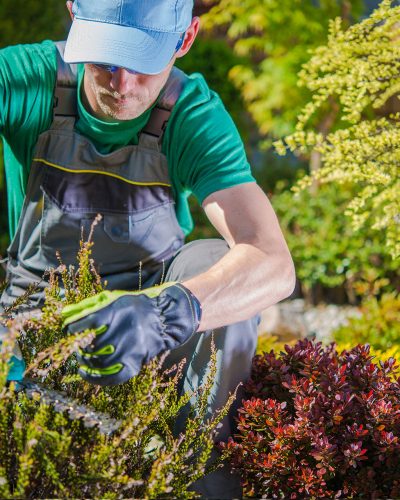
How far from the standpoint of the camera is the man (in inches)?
87.0

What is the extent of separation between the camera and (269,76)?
782 centimetres

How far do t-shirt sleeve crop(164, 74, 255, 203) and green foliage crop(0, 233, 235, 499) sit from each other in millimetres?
687

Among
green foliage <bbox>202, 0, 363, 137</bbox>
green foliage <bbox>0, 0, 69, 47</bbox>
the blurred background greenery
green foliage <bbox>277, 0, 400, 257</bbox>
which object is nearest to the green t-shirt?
green foliage <bbox>277, 0, 400, 257</bbox>

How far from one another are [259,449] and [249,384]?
269 mm

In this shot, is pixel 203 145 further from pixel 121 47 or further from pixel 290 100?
pixel 290 100

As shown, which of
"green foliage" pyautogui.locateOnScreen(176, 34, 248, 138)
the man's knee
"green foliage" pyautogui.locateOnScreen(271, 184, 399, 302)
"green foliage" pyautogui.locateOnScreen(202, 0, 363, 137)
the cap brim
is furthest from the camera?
"green foliage" pyautogui.locateOnScreen(176, 34, 248, 138)

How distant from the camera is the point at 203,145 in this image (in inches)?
101

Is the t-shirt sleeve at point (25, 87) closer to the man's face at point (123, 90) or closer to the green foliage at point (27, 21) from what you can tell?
the man's face at point (123, 90)

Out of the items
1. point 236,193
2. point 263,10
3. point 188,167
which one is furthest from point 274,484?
point 263,10

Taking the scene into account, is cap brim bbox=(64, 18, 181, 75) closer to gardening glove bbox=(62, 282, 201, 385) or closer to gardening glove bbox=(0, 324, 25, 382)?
gardening glove bbox=(62, 282, 201, 385)

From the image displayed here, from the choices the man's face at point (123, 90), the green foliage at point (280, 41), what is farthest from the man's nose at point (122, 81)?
the green foliage at point (280, 41)

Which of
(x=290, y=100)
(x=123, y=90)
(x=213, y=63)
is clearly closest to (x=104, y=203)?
(x=123, y=90)

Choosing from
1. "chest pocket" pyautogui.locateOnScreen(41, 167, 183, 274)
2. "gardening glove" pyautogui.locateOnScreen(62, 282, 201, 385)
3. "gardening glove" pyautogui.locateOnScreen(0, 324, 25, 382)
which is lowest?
"chest pocket" pyautogui.locateOnScreen(41, 167, 183, 274)

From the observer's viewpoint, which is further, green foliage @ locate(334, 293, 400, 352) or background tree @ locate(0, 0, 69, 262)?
background tree @ locate(0, 0, 69, 262)
